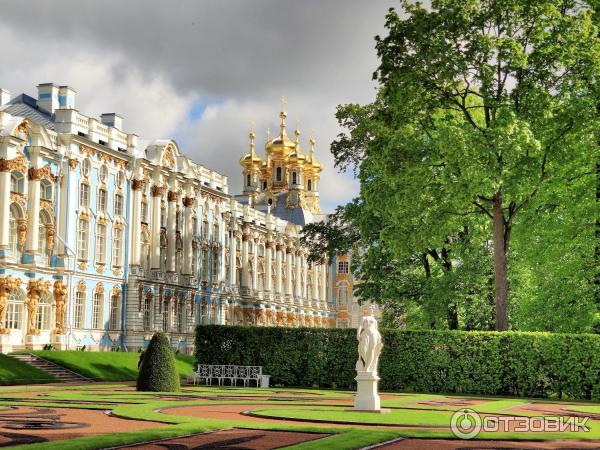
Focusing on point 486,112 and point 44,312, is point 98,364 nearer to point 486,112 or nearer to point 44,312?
point 44,312

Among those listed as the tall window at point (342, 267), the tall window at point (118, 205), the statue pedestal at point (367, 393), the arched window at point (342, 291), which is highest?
the tall window at point (342, 267)

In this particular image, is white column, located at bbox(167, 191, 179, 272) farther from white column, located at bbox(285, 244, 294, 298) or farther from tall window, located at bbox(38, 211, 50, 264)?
white column, located at bbox(285, 244, 294, 298)

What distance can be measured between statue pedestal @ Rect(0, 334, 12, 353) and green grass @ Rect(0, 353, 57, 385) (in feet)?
18.3

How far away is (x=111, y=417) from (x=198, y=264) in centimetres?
4917

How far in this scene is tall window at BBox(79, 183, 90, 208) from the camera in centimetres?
4991

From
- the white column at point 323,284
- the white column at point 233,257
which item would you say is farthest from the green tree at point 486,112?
the white column at point 323,284

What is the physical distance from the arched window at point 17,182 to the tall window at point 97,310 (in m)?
8.89

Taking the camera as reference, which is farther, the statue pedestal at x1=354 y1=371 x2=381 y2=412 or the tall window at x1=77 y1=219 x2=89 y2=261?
the tall window at x1=77 y1=219 x2=89 y2=261

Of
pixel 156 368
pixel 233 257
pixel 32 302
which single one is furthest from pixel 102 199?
pixel 156 368

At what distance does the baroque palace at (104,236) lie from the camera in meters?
44.8

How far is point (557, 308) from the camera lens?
35094 millimetres

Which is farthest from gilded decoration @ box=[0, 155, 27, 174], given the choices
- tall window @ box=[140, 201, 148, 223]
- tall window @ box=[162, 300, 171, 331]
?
tall window @ box=[162, 300, 171, 331]

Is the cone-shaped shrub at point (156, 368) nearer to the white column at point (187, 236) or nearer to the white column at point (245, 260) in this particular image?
the white column at point (187, 236)

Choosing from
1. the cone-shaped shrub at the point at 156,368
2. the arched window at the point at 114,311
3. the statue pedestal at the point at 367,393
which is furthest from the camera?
the arched window at the point at 114,311
